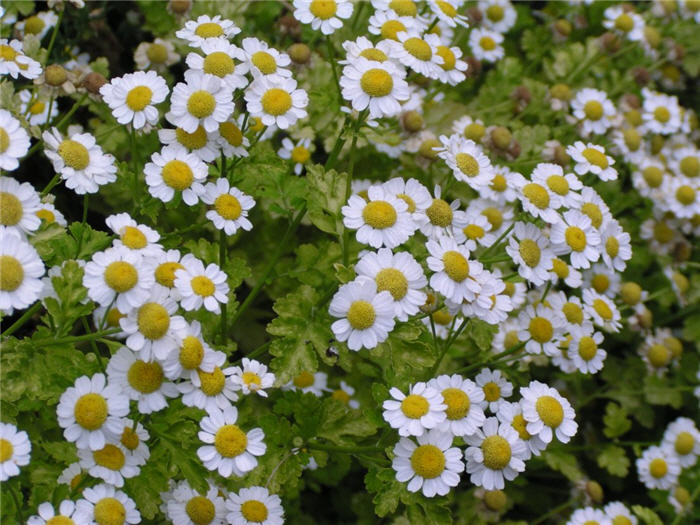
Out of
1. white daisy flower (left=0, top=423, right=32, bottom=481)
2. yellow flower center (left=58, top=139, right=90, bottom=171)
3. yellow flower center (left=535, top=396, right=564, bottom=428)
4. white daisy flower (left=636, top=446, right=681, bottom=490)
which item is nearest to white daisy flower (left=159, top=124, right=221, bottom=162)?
yellow flower center (left=58, top=139, right=90, bottom=171)

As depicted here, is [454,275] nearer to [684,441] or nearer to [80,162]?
[80,162]

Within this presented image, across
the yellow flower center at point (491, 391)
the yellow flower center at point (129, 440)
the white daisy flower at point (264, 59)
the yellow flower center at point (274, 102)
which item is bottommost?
the yellow flower center at point (129, 440)

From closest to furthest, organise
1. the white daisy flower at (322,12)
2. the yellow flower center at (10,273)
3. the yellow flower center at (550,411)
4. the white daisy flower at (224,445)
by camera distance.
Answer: the yellow flower center at (10,273), the white daisy flower at (224,445), the yellow flower center at (550,411), the white daisy flower at (322,12)

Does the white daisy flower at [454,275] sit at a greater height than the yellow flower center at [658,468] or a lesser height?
greater

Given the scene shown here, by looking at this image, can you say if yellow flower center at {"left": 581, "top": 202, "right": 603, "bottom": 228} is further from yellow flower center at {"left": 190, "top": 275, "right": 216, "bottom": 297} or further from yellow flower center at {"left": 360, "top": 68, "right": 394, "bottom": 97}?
yellow flower center at {"left": 190, "top": 275, "right": 216, "bottom": 297}

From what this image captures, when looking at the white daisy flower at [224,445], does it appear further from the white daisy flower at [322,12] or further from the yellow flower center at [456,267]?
the white daisy flower at [322,12]

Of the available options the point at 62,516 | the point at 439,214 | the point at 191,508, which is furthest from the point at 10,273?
the point at 439,214

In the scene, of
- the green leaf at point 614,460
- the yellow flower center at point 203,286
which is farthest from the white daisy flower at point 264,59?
the green leaf at point 614,460

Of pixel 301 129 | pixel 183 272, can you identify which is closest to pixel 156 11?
pixel 301 129
